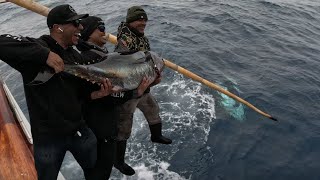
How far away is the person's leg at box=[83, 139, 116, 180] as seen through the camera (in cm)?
505

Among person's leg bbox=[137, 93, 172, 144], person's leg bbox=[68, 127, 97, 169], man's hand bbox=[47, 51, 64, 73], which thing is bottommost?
person's leg bbox=[137, 93, 172, 144]

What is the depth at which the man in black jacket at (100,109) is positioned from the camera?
4617 mm

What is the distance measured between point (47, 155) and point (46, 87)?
0.92m

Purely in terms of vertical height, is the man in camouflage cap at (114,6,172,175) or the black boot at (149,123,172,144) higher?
the man in camouflage cap at (114,6,172,175)

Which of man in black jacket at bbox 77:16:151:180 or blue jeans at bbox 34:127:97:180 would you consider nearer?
blue jeans at bbox 34:127:97:180

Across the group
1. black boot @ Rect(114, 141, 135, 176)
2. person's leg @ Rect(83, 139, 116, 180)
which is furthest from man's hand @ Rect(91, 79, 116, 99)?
black boot @ Rect(114, 141, 135, 176)

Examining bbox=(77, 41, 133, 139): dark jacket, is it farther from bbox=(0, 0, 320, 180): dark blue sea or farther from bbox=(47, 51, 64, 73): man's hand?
bbox=(0, 0, 320, 180): dark blue sea

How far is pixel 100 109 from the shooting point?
15.5 ft

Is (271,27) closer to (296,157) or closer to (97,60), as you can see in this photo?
(296,157)

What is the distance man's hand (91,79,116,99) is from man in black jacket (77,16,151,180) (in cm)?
15

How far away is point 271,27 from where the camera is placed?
1770 cm

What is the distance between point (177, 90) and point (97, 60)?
718cm

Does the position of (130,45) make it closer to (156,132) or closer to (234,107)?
(156,132)

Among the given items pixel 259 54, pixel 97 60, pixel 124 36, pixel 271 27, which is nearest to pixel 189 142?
pixel 124 36
